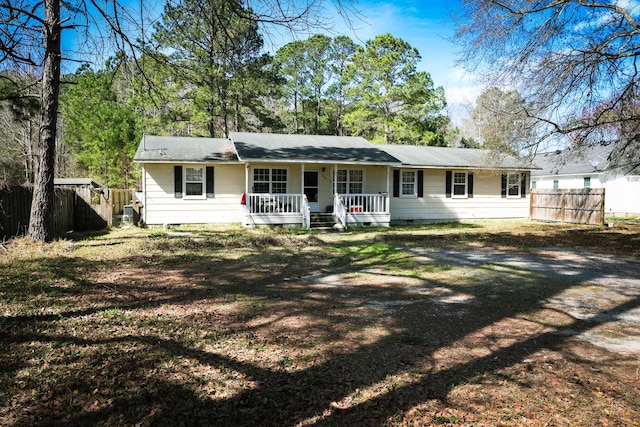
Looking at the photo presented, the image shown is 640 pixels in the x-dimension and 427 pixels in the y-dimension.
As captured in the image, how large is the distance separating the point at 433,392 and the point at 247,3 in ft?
14.6

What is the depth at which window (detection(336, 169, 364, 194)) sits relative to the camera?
58.6 ft

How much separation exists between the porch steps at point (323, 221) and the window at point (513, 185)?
33.0 ft

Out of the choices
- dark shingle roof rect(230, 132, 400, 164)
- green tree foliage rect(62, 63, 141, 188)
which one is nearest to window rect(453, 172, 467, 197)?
dark shingle roof rect(230, 132, 400, 164)

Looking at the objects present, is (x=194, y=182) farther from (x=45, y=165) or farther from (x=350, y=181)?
(x=350, y=181)

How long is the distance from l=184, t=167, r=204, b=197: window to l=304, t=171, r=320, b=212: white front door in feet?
14.4

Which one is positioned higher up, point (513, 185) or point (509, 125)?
point (509, 125)

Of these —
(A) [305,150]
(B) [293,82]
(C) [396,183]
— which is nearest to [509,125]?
(C) [396,183]

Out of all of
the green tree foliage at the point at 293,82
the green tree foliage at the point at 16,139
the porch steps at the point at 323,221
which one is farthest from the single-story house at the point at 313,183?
the green tree foliage at the point at 293,82

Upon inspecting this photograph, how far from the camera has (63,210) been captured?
1304cm

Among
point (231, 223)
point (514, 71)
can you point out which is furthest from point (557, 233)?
point (231, 223)

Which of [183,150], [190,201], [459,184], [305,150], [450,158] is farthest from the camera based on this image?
[450,158]

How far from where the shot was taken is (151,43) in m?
5.53

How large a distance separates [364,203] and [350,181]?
129 cm

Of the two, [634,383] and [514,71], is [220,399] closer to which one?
[634,383]
